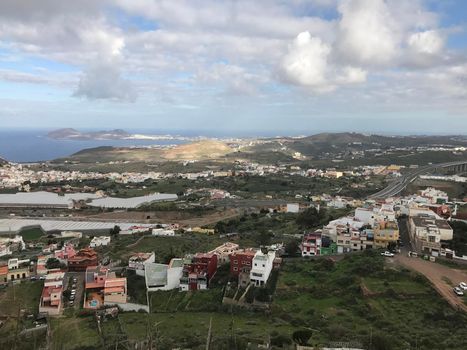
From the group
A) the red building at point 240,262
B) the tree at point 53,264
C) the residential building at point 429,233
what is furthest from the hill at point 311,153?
the tree at point 53,264

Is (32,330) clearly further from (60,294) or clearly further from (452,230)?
(452,230)

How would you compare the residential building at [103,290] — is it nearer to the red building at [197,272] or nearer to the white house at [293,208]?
the red building at [197,272]

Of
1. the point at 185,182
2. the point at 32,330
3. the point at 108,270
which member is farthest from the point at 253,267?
the point at 185,182

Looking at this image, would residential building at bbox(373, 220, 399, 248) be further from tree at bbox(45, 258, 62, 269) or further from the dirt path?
tree at bbox(45, 258, 62, 269)

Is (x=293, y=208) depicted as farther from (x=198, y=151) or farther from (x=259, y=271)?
(x=198, y=151)

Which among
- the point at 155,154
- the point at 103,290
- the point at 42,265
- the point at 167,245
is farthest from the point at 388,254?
the point at 155,154

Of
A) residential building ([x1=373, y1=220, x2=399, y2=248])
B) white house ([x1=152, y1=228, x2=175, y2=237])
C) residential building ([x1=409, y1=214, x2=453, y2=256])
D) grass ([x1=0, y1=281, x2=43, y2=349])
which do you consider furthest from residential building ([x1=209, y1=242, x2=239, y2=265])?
residential building ([x1=409, y1=214, x2=453, y2=256])

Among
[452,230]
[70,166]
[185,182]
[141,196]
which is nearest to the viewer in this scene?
[452,230]
